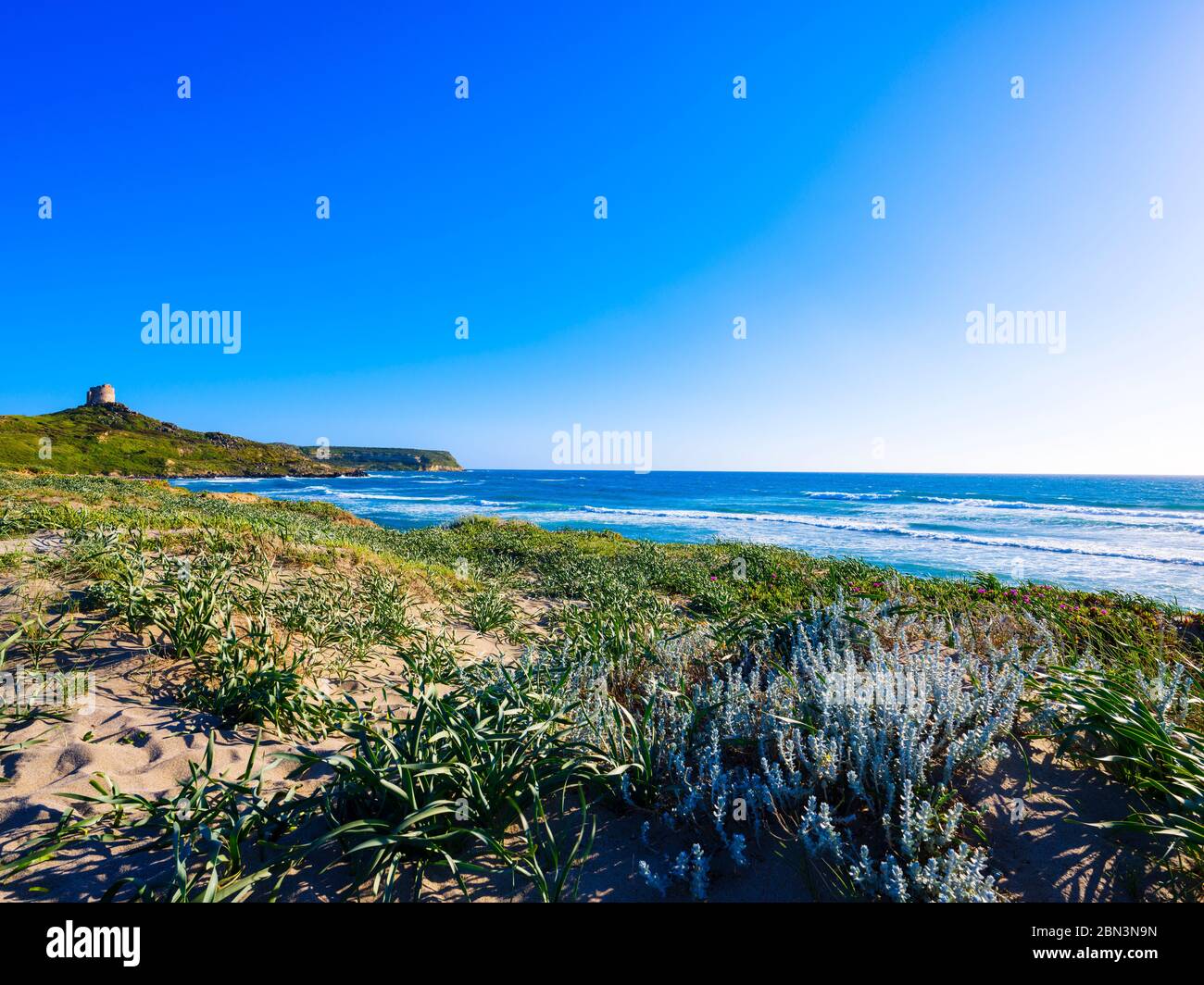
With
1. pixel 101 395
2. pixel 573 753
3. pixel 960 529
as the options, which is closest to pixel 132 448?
pixel 101 395

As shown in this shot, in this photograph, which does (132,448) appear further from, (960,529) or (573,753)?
(960,529)

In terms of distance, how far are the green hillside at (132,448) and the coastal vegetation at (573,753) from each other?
67.1m

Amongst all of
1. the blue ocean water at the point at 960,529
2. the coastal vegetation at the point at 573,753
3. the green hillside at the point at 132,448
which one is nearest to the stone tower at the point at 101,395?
the green hillside at the point at 132,448

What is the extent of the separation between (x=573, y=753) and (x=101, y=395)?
160 m

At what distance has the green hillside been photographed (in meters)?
63.7

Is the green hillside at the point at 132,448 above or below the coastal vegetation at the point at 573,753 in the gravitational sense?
above

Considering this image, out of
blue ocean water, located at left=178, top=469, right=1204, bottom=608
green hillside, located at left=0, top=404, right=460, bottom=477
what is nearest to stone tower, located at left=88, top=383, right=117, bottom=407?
green hillside, located at left=0, top=404, right=460, bottom=477

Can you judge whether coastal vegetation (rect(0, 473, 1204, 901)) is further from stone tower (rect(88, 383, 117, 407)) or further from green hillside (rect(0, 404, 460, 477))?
stone tower (rect(88, 383, 117, 407))

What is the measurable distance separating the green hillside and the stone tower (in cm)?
357

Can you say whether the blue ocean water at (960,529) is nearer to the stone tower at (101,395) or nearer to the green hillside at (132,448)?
the green hillside at (132,448)

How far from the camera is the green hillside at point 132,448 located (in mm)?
63688

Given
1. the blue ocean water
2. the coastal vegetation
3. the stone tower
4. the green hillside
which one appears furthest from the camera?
the stone tower
